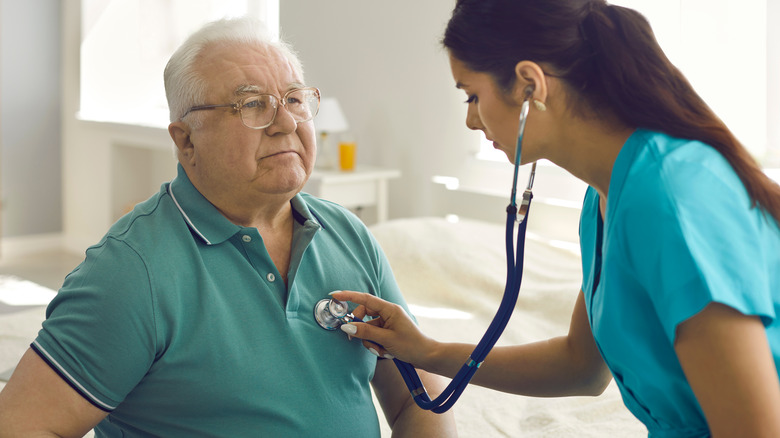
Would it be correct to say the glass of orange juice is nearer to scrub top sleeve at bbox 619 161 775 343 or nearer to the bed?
the bed

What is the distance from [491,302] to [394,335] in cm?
137

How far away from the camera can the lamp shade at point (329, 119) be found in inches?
158

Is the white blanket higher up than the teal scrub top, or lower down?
lower down

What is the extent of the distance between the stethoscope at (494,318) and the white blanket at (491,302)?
1.63ft

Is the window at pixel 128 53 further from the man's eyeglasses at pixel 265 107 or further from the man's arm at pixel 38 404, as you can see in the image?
the man's arm at pixel 38 404

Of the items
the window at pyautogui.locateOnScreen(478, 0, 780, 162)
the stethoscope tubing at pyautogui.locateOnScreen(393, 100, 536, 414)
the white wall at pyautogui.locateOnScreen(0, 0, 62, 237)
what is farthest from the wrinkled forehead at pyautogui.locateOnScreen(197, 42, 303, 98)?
the white wall at pyautogui.locateOnScreen(0, 0, 62, 237)

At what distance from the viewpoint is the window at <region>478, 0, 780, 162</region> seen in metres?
2.90

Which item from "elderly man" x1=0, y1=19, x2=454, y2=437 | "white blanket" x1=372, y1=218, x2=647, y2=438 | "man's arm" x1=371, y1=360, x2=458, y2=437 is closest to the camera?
"elderly man" x1=0, y1=19, x2=454, y2=437

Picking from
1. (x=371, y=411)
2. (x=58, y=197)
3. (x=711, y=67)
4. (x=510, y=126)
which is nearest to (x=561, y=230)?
(x=711, y=67)

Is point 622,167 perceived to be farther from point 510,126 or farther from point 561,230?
point 561,230

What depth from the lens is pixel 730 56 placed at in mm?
2977

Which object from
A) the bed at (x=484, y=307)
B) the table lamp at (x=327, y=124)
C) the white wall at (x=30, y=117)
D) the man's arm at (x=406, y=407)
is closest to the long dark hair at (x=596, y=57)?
the man's arm at (x=406, y=407)

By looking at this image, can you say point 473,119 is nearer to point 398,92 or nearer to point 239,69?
point 239,69

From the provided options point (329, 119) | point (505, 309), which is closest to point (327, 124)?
point (329, 119)
